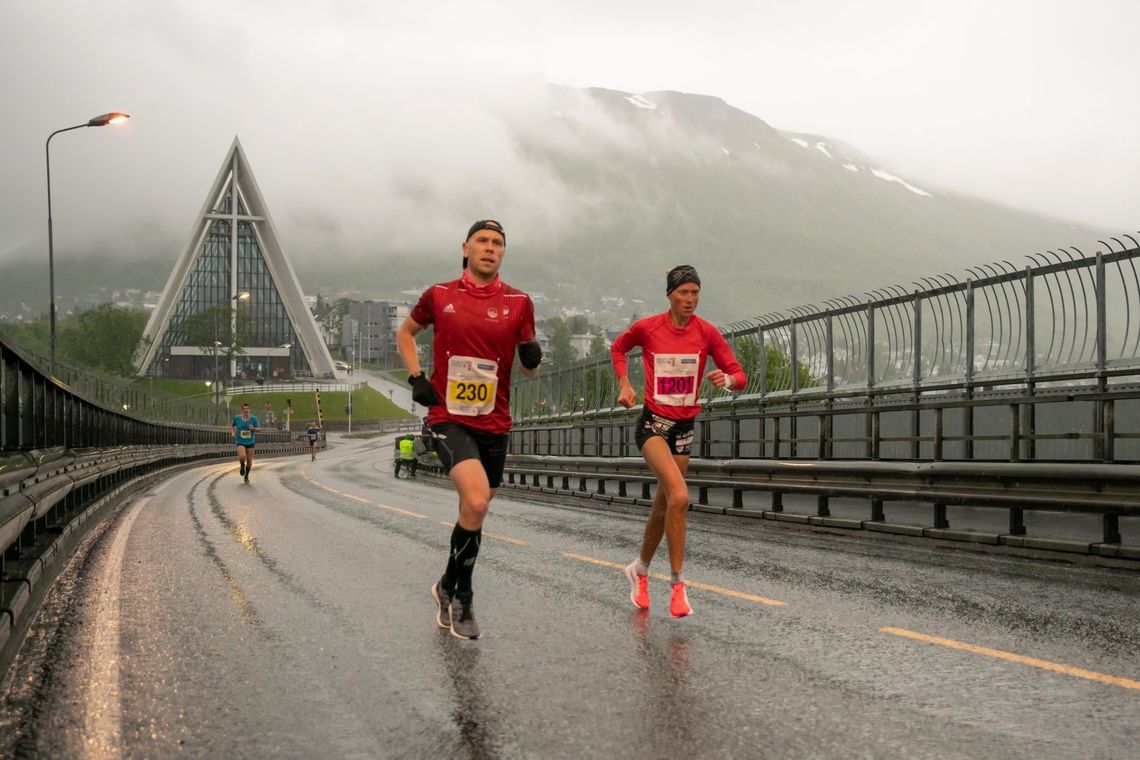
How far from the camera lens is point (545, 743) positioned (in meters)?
4.25

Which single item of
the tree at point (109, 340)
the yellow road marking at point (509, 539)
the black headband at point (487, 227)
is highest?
the tree at point (109, 340)

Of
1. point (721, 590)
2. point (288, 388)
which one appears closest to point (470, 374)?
point (721, 590)

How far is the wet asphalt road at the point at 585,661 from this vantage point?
4.33 meters

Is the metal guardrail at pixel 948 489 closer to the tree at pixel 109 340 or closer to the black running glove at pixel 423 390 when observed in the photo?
the black running glove at pixel 423 390

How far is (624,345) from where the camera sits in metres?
8.22

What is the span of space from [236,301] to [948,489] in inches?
7234

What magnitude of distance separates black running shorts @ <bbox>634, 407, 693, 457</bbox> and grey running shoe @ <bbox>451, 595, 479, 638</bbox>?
5.19ft

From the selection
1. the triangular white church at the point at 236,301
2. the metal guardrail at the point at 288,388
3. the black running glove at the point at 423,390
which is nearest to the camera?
the black running glove at the point at 423,390

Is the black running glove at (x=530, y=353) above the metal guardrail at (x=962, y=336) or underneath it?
underneath

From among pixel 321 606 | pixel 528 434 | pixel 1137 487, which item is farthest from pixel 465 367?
pixel 528 434

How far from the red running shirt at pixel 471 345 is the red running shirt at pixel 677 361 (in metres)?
1.09

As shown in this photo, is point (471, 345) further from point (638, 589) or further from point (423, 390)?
point (638, 589)

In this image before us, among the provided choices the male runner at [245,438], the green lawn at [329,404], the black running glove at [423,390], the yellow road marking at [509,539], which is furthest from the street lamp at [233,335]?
the black running glove at [423,390]

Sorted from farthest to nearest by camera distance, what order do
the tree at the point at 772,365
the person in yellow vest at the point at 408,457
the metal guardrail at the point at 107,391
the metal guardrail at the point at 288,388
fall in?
the metal guardrail at the point at 288,388
the person in yellow vest at the point at 408,457
the tree at the point at 772,365
the metal guardrail at the point at 107,391
